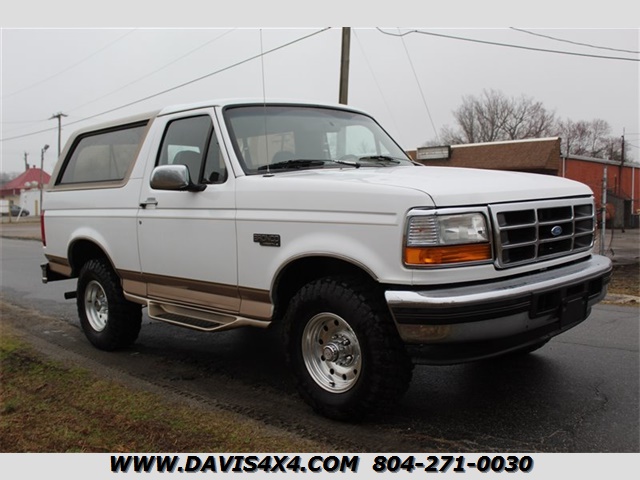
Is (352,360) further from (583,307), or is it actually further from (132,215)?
(132,215)

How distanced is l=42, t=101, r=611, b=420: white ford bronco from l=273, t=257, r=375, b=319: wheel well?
0.01 meters

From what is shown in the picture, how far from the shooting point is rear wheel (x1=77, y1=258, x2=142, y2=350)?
557 centimetres

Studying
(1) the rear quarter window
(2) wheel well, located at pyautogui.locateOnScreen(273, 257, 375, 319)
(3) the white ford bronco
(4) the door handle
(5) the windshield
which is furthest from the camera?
(1) the rear quarter window

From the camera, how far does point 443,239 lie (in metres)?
3.23

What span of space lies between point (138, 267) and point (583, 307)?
3.56 m

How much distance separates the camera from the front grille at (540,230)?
3.39 metres

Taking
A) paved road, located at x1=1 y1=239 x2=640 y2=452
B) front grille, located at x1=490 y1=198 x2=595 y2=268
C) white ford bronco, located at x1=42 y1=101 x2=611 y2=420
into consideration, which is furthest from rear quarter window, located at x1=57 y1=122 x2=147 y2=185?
front grille, located at x1=490 y1=198 x2=595 y2=268

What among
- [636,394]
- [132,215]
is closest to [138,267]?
[132,215]

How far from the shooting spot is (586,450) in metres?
3.28

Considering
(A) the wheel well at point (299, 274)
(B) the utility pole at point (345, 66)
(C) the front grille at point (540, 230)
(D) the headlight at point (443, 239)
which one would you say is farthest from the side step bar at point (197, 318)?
(B) the utility pole at point (345, 66)

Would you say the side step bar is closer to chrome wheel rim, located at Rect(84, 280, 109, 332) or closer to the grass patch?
the grass patch

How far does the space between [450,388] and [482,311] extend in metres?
1.36

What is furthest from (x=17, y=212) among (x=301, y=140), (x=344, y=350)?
(x=344, y=350)

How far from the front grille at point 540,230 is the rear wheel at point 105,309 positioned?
12.0 feet
